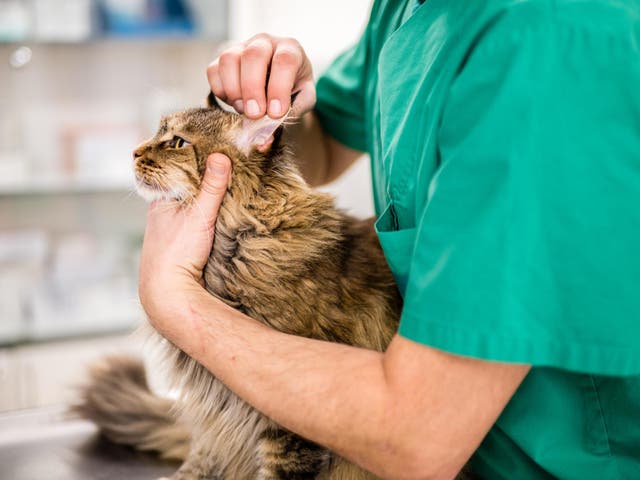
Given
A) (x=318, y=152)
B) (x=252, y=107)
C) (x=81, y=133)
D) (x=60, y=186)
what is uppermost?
(x=252, y=107)

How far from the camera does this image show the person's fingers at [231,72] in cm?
96

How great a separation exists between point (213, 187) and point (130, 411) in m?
0.49

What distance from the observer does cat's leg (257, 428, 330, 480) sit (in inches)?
33.3

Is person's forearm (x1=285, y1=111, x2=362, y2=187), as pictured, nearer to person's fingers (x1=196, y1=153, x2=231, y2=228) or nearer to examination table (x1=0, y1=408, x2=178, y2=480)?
person's fingers (x1=196, y1=153, x2=231, y2=228)

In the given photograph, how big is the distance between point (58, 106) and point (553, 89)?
8.04ft

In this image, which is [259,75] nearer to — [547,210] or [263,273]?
[263,273]

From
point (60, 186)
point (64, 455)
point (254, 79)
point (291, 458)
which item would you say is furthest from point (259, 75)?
point (60, 186)

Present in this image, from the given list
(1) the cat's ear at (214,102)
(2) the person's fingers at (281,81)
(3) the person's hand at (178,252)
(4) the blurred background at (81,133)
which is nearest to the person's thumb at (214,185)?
(3) the person's hand at (178,252)

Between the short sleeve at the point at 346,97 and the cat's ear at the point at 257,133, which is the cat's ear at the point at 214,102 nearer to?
the cat's ear at the point at 257,133

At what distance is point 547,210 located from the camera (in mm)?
591

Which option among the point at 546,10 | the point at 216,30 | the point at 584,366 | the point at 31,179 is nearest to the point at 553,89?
the point at 546,10

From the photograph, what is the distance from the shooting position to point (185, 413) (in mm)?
985

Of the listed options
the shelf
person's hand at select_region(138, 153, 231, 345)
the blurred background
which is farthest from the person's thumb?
the shelf

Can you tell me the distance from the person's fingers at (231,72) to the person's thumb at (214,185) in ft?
0.43
